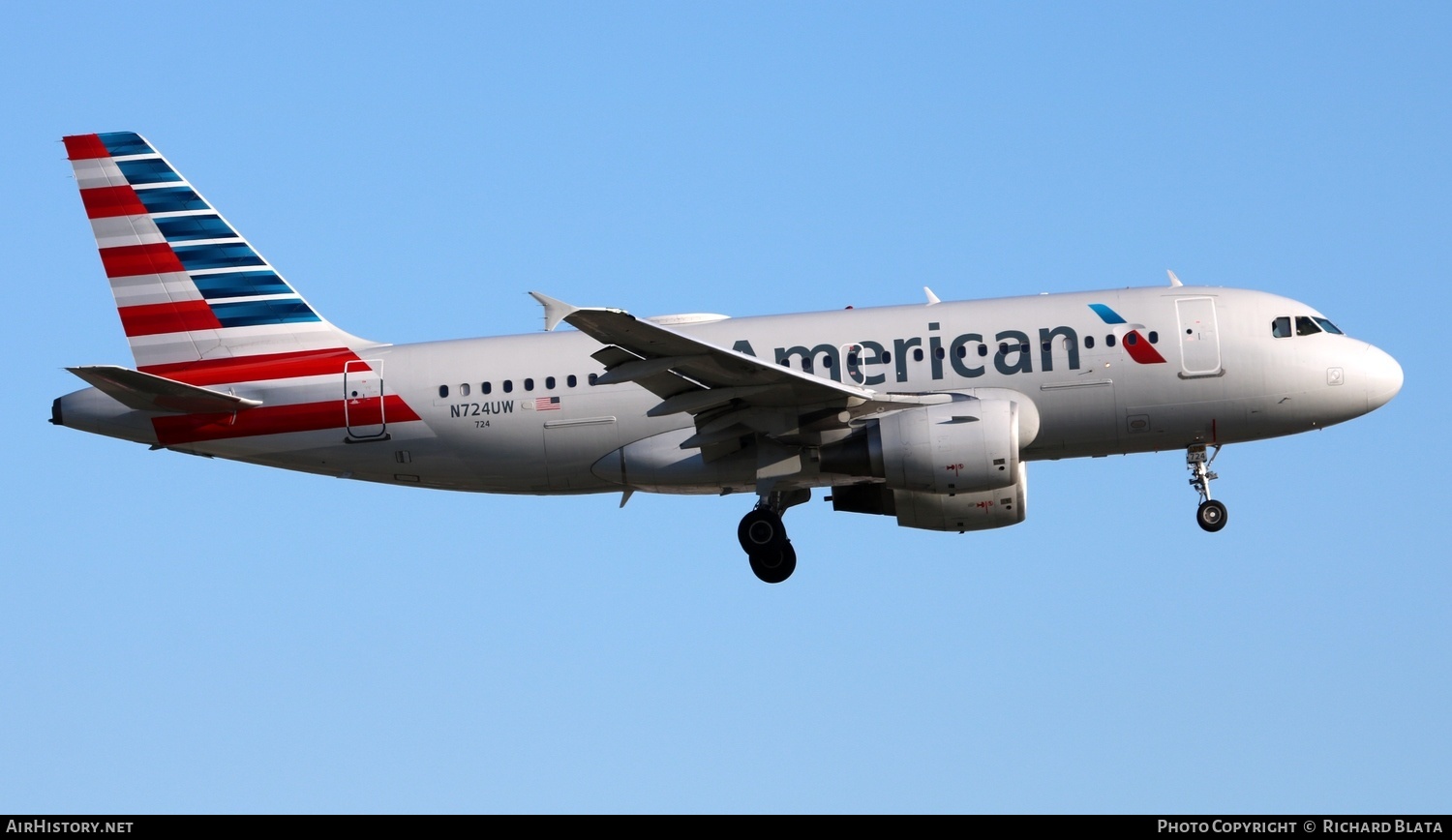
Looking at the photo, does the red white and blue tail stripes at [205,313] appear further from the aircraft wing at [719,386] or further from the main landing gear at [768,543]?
the main landing gear at [768,543]

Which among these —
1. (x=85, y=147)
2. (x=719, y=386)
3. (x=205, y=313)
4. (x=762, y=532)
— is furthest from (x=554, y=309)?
(x=85, y=147)

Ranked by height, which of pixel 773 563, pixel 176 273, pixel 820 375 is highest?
pixel 176 273

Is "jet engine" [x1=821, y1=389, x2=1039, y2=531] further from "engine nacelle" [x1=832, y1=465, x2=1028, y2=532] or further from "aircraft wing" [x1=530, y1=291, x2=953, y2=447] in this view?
"engine nacelle" [x1=832, y1=465, x2=1028, y2=532]

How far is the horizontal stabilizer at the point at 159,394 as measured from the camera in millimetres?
34344

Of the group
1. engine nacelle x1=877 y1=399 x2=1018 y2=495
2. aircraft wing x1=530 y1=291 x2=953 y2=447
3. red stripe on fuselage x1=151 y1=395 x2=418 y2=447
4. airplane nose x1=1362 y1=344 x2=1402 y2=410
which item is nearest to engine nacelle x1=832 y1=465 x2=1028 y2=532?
→ engine nacelle x1=877 y1=399 x2=1018 y2=495

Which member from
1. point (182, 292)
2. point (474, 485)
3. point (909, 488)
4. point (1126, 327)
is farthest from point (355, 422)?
point (1126, 327)

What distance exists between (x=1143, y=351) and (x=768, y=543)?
25.7ft

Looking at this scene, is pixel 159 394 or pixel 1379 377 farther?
pixel 159 394

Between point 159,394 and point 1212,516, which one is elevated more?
point 159,394

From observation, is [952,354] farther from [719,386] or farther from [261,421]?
[261,421]

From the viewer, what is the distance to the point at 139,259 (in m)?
38.1

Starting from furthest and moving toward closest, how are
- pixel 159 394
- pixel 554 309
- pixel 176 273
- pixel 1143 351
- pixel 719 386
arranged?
1. pixel 176 273
2. pixel 159 394
3. pixel 1143 351
4. pixel 719 386
5. pixel 554 309

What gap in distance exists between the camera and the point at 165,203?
38625mm
